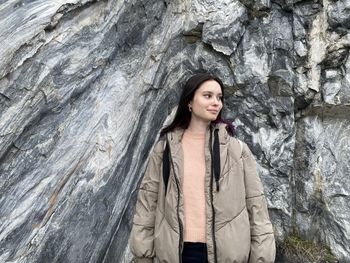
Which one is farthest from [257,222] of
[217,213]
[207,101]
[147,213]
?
[207,101]

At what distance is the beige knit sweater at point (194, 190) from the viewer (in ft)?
14.7

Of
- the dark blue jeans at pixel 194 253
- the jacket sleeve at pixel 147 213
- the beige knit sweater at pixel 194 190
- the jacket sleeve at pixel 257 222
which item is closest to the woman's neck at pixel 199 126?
the beige knit sweater at pixel 194 190

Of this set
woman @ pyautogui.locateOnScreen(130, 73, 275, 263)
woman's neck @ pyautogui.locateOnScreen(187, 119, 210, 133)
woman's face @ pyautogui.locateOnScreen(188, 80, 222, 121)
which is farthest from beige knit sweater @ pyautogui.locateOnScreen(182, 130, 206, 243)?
woman's face @ pyautogui.locateOnScreen(188, 80, 222, 121)

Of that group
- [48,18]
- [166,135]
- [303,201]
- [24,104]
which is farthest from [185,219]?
[303,201]

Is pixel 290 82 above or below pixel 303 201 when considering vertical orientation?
above

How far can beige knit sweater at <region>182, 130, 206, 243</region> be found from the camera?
4477 mm

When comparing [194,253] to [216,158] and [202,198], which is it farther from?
[216,158]

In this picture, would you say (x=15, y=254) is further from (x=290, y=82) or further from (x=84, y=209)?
(x=290, y=82)

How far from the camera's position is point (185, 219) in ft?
14.8

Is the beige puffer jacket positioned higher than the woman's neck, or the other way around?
the woman's neck

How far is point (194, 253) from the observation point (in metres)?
4.45

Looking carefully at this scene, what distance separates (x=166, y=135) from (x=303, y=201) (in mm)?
3603

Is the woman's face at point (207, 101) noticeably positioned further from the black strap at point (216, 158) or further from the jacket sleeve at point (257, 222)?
the jacket sleeve at point (257, 222)

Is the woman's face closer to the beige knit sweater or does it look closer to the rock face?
the beige knit sweater
